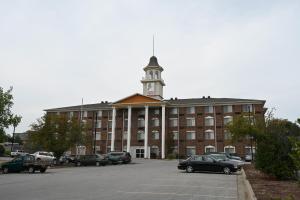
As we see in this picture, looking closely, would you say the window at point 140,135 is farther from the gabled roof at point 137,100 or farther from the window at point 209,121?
the window at point 209,121

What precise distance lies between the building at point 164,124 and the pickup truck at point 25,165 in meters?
35.3

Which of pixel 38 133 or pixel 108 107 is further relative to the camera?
pixel 108 107

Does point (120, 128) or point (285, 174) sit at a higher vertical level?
point (120, 128)

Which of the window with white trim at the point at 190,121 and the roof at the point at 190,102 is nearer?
the roof at the point at 190,102

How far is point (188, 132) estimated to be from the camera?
66.2 meters

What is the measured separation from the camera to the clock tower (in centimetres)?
7238

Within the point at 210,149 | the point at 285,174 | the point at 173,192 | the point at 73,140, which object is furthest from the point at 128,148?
the point at 173,192

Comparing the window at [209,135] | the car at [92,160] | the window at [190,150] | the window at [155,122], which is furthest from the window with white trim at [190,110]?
the car at [92,160]

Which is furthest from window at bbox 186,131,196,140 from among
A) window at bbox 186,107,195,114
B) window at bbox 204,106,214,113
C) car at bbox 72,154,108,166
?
car at bbox 72,154,108,166

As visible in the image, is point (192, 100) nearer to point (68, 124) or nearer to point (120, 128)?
point (120, 128)

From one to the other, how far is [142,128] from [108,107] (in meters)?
8.35

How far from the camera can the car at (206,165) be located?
89.9ft

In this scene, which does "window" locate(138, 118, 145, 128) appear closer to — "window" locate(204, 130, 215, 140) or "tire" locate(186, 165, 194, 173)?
"window" locate(204, 130, 215, 140)

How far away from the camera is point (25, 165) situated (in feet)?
97.2
